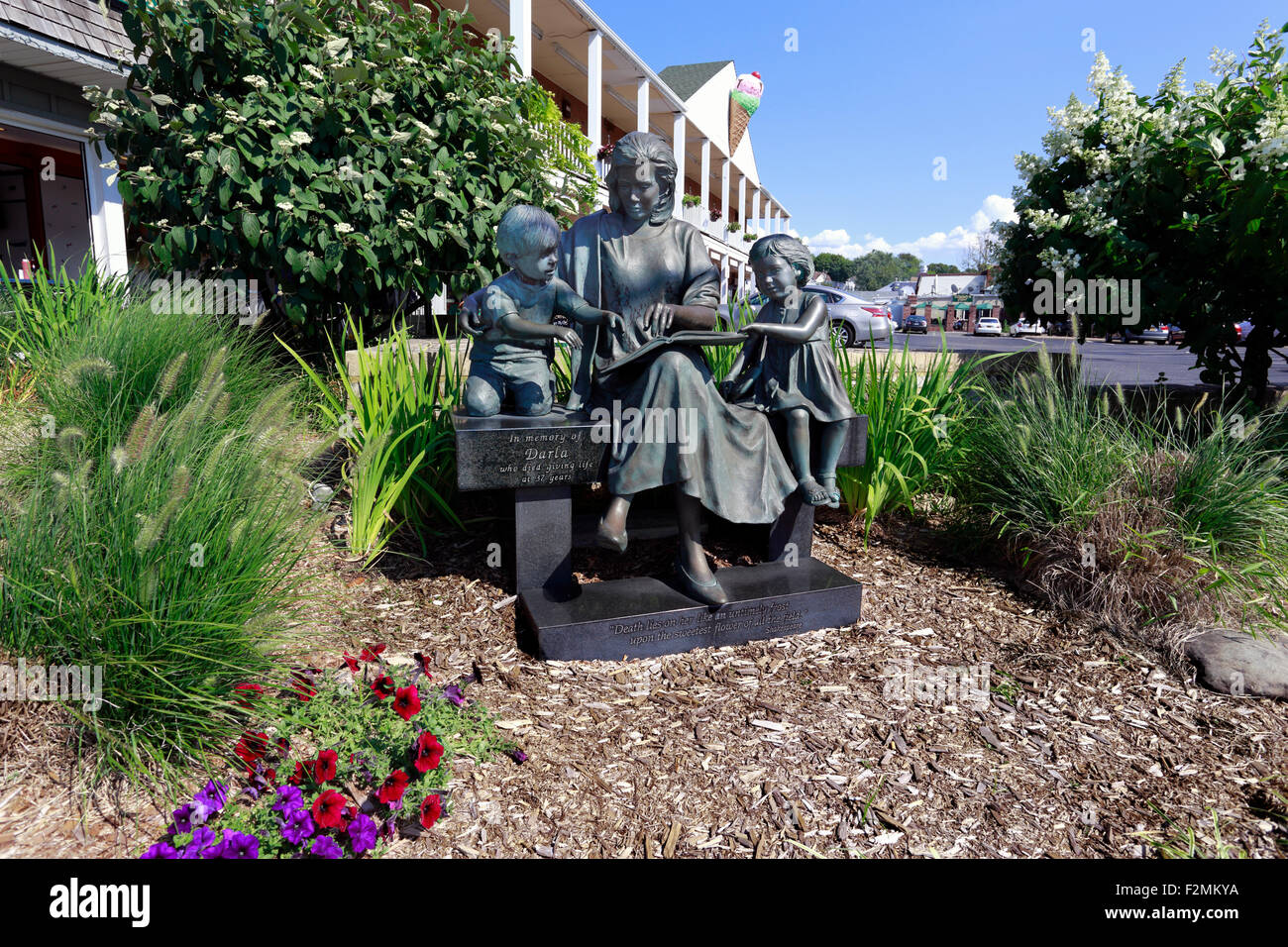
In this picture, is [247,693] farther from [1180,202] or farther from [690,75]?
[690,75]

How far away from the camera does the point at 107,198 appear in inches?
320

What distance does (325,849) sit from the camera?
67.9 inches

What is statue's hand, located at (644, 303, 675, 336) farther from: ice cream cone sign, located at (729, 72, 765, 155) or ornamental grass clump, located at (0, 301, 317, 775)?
ice cream cone sign, located at (729, 72, 765, 155)

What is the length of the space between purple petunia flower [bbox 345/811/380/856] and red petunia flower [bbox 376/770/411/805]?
2.6 inches

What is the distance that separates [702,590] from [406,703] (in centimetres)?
131

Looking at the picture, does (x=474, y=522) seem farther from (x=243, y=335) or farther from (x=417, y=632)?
(x=243, y=335)

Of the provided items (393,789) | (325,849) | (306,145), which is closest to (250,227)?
(306,145)

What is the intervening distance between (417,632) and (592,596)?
28.5 inches

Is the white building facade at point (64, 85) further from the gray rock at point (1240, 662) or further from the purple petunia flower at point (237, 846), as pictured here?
the gray rock at point (1240, 662)

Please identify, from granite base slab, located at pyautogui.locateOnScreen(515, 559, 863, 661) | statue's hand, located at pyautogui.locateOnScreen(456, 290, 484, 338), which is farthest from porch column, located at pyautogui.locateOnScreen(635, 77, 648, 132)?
granite base slab, located at pyautogui.locateOnScreen(515, 559, 863, 661)

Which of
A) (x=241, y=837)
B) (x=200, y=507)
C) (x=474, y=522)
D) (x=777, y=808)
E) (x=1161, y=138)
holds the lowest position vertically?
(x=777, y=808)

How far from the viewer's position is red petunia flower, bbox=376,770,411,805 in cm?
187

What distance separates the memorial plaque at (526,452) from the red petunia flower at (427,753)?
1078 mm

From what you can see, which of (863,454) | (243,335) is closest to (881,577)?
(863,454)
